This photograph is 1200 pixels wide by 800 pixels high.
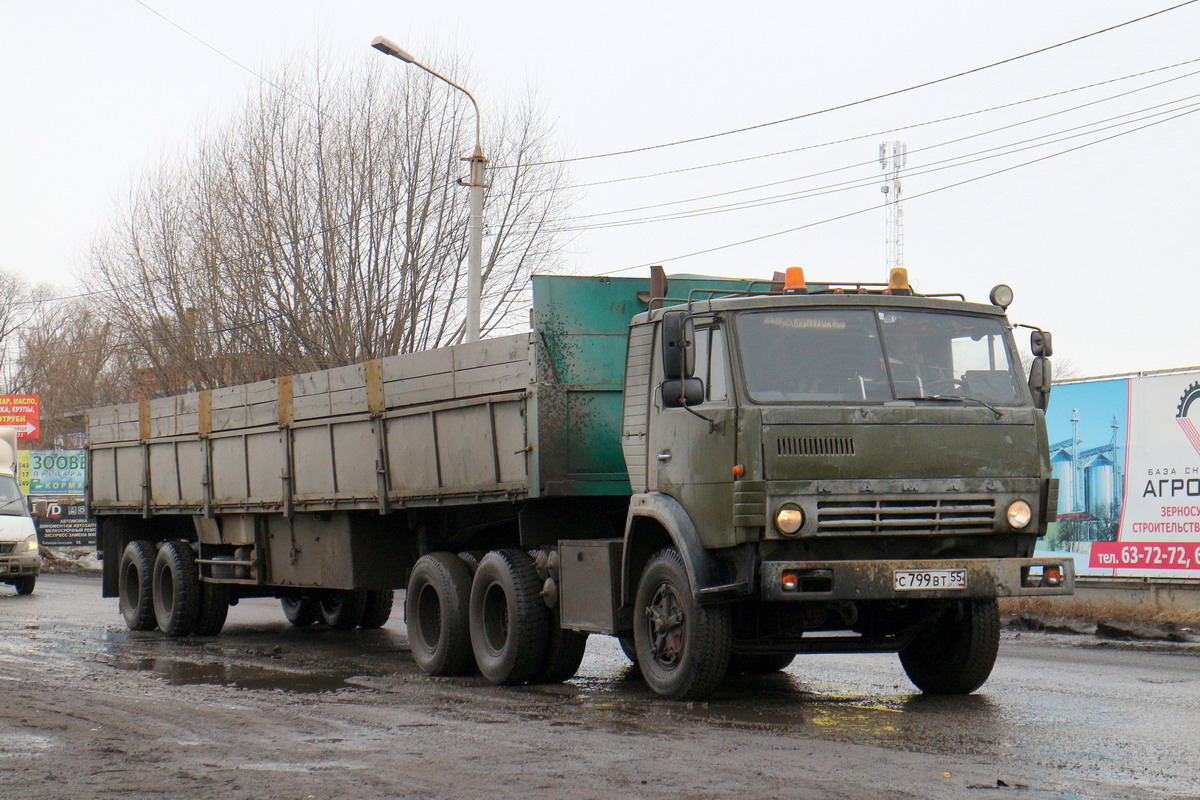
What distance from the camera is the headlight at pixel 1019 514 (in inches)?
330

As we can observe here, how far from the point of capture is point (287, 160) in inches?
1168

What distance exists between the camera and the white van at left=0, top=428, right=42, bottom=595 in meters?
22.9

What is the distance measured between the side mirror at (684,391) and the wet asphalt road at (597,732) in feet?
5.84

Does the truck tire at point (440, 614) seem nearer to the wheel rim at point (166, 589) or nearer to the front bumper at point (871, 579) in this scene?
the front bumper at point (871, 579)

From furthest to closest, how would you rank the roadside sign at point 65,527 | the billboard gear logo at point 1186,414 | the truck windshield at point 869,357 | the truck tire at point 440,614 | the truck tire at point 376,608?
1. the roadside sign at point 65,527
2. the truck tire at point 376,608
3. the billboard gear logo at point 1186,414
4. the truck tire at point 440,614
5. the truck windshield at point 869,357

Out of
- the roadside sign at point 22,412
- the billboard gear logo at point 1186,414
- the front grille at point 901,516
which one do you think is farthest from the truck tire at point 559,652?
the roadside sign at point 22,412

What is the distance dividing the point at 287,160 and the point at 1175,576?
793 inches

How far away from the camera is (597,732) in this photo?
759 centimetres

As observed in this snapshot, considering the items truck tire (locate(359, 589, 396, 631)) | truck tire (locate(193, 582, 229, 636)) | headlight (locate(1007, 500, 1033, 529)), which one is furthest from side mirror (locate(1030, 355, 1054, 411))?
truck tire (locate(193, 582, 229, 636))

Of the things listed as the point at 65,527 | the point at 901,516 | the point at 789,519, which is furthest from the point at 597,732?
the point at 65,527

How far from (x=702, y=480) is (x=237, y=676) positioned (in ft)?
14.9

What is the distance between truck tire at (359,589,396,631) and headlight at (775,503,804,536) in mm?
8605

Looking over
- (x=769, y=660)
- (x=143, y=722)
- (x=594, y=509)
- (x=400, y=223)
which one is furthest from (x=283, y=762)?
(x=400, y=223)

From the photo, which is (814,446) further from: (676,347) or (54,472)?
(54,472)
